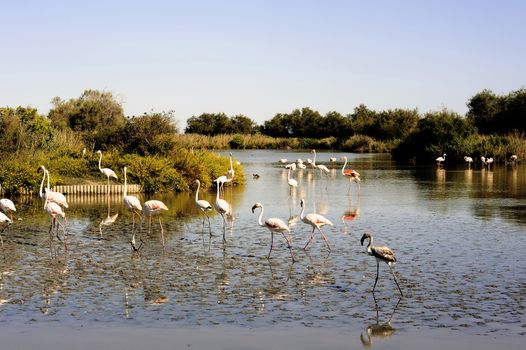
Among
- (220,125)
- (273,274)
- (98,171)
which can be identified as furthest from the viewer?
(220,125)

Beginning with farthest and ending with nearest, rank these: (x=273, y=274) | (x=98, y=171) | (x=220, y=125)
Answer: (x=220, y=125), (x=98, y=171), (x=273, y=274)

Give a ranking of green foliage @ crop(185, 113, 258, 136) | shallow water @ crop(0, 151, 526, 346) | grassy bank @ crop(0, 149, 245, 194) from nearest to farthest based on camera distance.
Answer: shallow water @ crop(0, 151, 526, 346) → grassy bank @ crop(0, 149, 245, 194) → green foliage @ crop(185, 113, 258, 136)

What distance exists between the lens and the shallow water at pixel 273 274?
968 cm

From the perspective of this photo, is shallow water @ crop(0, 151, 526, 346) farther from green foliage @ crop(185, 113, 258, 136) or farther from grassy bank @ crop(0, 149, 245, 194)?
green foliage @ crop(185, 113, 258, 136)

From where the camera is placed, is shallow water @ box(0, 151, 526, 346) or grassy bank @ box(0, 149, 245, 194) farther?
grassy bank @ box(0, 149, 245, 194)

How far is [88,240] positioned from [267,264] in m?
4.68

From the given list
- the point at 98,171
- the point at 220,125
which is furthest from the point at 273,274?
the point at 220,125

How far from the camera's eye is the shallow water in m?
9.68

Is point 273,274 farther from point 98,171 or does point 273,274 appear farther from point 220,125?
point 220,125

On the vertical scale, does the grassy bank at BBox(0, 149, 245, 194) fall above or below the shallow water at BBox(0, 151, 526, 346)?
above

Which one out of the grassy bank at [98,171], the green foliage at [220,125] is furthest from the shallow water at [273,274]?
the green foliage at [220,125]

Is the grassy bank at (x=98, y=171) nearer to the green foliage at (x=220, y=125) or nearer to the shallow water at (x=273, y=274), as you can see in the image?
the shallow water at (x=273, y=274)

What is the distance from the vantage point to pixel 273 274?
1242 cm

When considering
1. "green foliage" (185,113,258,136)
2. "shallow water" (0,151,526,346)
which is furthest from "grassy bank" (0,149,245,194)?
"green foliage" (185,113,258,136)
